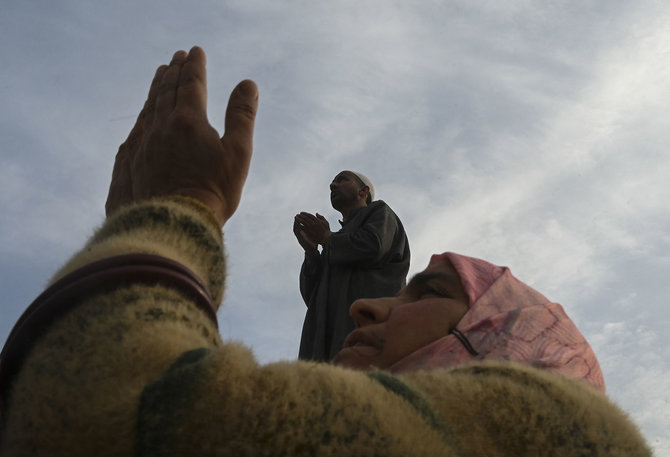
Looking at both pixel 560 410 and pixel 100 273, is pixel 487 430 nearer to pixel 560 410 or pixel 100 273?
pixel 560 410

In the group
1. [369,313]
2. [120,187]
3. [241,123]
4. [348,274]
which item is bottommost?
[369,313]

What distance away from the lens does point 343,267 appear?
5.24m

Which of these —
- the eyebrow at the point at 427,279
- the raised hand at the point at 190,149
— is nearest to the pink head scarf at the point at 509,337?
the eyebrow at the point at 427,279

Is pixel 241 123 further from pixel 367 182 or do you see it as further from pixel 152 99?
pixel 367 182

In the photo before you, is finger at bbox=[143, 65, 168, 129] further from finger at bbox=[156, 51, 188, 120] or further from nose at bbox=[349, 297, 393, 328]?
nose at bbox=[349, 297, 393, 328]

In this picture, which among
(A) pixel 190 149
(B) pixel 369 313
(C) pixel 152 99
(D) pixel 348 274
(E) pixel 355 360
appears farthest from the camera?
(D) pixel 348 274

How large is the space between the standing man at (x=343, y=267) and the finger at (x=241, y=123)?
123 inches

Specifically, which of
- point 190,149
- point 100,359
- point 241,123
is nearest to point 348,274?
point 241,123

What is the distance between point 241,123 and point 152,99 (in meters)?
0.36

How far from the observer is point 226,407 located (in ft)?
3.21

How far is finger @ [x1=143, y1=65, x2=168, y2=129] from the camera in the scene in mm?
1946

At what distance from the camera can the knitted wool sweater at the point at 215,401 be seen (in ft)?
3.18

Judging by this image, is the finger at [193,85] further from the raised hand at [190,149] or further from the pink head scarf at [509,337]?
the pink head scarf at [509,337]

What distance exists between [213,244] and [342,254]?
3730 millimetres
